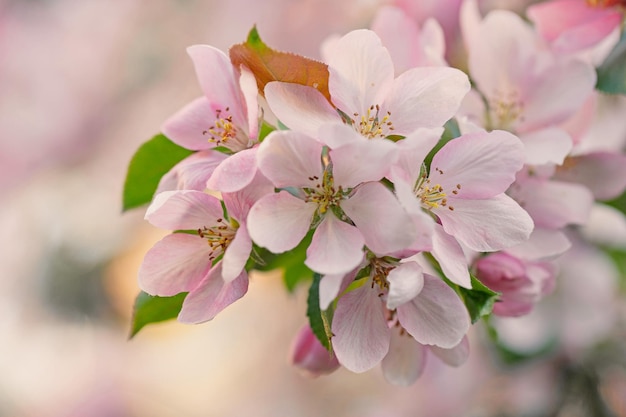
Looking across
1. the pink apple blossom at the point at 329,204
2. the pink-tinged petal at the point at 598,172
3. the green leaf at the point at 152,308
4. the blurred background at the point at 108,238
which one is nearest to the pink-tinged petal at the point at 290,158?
the pink apple blossom at the point at 329,204

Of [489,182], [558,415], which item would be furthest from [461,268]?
[558,415]

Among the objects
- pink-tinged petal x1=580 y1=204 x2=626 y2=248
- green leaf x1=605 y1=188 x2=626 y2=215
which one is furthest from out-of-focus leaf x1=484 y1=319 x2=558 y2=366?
green leaf x1=605 y1=188 x2=626 y2=215

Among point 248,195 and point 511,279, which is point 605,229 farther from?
point 248,195

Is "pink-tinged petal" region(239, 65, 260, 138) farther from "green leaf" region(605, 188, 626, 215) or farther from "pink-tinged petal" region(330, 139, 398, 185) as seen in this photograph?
"green leaf" region(605, 188, 626, 215)

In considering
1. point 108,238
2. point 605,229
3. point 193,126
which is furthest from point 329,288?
point 108,238

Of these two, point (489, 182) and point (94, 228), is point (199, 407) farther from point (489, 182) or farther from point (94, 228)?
point (489, 182)
